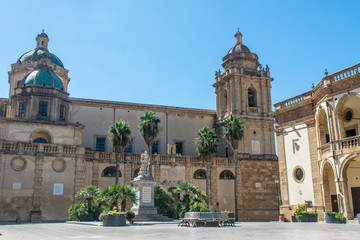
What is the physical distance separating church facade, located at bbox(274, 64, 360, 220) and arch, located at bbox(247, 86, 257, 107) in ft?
53.3

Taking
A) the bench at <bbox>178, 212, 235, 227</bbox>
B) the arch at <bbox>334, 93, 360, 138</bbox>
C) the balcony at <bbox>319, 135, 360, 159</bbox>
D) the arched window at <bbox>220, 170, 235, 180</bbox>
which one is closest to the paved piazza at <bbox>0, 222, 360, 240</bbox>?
the bench at <bbox>178, 212, 235, 227</bbox>

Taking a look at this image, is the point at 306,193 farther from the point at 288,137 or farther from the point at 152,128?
the point at 152,128

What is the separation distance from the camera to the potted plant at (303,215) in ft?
86.7

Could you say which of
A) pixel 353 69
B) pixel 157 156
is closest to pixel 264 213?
pixel 157 156

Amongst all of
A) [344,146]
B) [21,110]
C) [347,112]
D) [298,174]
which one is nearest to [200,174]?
[298,174]

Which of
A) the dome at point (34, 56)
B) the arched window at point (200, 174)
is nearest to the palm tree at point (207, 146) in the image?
the arched window at point (200, 174)

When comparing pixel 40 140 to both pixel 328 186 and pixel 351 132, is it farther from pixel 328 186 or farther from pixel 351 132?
pixel 351 132

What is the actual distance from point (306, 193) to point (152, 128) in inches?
601

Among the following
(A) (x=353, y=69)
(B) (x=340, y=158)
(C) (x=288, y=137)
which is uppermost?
(A) (x=353, y=69)

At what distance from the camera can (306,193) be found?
28.9 m

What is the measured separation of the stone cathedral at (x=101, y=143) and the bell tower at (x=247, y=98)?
0.39 feet

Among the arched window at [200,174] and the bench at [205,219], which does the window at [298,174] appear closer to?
the bench at [205,219]

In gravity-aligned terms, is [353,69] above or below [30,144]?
above

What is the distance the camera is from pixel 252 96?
49094 millimetres
